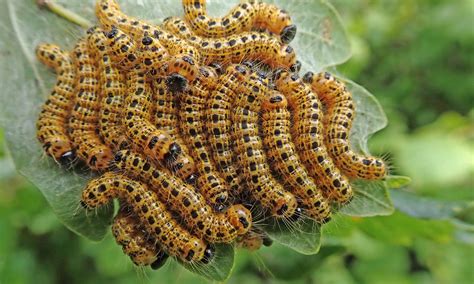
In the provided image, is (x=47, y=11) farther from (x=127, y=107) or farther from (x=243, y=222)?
(x=243, y=222)

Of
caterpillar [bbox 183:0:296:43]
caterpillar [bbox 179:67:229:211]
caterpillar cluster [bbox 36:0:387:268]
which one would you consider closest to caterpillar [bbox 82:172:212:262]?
caterpillar cluster [bbox 36:0:387:268]

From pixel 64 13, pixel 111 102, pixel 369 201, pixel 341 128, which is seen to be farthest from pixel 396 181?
pixel 64 13

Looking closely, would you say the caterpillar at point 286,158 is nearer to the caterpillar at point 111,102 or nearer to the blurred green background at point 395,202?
the blurred green background at point 395,202

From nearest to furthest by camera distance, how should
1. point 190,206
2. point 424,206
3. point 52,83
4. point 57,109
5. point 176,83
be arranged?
point 190,206 → point 176,83 → point 57,109 → point 52,83 → point 424,206

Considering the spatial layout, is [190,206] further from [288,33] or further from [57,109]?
[288,33]

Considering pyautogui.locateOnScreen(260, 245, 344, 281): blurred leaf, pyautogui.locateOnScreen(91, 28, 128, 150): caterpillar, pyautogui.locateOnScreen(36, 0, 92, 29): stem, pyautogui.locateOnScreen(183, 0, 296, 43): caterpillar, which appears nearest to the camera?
pyautogui.locateOnScreen(91, 28, 128, 150): caterpillar

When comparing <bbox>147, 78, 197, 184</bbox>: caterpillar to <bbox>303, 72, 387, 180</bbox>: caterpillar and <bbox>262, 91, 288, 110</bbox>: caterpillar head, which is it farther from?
<bbox>303, 72, 387, 180</bbox>: caterpillar

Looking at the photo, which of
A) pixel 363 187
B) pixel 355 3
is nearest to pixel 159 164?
pixel 363 187
